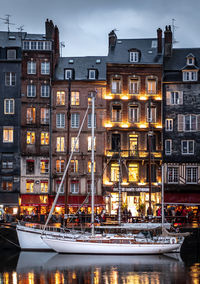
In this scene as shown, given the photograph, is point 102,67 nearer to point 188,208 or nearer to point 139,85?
point 139,85

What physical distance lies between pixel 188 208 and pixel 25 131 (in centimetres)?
2111

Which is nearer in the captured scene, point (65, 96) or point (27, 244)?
point (27, 244)

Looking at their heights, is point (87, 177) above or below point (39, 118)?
below

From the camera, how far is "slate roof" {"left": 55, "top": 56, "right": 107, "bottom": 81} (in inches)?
2662

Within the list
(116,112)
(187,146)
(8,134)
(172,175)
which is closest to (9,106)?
(8,134)

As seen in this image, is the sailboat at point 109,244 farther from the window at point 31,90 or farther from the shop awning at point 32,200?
the window at point 31,90

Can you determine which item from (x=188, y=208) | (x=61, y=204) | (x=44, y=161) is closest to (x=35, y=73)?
(x=44, y=161)

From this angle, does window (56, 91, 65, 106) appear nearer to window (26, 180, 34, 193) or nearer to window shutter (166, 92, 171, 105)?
window (26, 180, 34, 193)

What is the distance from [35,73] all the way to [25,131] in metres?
7.10

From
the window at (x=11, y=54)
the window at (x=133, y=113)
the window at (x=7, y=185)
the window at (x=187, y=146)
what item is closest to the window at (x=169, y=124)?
the window at (x=187, y=146)

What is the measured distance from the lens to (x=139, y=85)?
220 feet

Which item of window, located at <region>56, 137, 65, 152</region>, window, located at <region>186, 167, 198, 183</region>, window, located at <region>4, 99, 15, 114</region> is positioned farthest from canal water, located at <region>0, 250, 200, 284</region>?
window, located at <region>4, 99, 15, 114</region>

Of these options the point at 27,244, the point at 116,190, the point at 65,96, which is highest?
the point at 65,96

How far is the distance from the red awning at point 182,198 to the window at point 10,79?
22605mm
